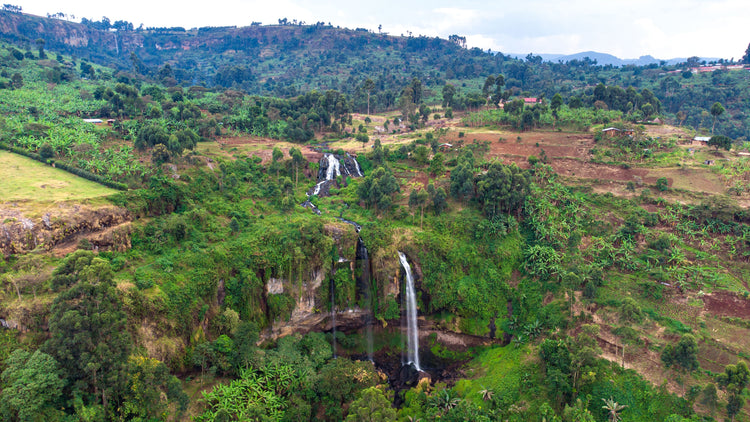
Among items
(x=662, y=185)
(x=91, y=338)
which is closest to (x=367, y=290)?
(x=91, y=338)

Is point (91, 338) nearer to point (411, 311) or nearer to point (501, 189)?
point (411, 311)

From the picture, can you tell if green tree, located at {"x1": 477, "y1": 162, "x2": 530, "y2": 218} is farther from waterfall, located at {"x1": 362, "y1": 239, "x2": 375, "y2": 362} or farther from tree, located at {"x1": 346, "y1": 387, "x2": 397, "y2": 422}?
tree, located at {"x1": 346, "y1": 387, "x2": 397, "y2": 422}

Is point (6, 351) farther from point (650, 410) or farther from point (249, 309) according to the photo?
point (650, 410)

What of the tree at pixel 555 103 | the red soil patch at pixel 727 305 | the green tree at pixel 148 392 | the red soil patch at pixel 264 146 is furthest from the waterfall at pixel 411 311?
the tree at pixel 555 103

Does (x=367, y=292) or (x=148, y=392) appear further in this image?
(x=367, y=292)

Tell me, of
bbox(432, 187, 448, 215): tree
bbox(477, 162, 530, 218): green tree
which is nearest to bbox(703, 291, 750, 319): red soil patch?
bbox(477, 162, 530, 218): green tree
